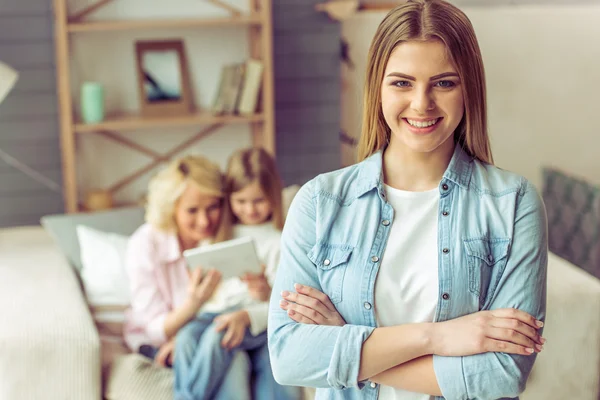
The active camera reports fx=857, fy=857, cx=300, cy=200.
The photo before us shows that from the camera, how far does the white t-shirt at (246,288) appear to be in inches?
103

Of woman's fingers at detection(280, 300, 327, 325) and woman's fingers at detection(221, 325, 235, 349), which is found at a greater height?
woman's fingers at detection(280, 300, 327, 325)

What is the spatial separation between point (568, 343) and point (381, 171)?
1618mm

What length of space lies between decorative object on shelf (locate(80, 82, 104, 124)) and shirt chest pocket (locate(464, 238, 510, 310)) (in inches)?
99.2

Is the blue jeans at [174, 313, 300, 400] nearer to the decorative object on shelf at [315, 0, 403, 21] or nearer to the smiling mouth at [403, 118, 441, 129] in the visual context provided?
the smiling mouth at [403, 118, 441, 129]

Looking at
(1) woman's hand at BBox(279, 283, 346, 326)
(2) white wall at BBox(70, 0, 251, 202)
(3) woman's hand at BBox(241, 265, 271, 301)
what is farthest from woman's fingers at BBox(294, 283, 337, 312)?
(2) white wall at BBox(70, 0, 251, 202)

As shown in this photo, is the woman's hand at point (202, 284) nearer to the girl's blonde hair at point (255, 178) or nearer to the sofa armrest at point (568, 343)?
the girl's blonde hair at point (255, 178)

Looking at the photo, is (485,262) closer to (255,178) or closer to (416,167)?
(416,167)

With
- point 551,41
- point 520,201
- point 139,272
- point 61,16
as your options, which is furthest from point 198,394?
point 551,41

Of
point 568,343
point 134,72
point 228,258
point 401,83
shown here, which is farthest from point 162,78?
point 401,83

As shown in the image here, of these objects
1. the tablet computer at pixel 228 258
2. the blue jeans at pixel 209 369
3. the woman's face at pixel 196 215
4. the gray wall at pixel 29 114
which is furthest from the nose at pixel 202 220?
the gray wall at pixel 29 114

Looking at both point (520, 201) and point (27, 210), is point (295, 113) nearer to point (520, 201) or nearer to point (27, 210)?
point (27, 210)

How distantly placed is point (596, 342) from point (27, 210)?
240 centimetres

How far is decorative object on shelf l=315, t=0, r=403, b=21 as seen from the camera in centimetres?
378

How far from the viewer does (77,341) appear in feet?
8.02
